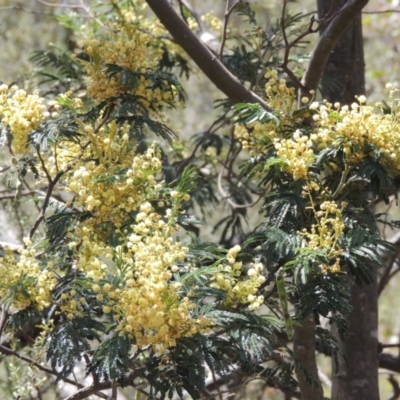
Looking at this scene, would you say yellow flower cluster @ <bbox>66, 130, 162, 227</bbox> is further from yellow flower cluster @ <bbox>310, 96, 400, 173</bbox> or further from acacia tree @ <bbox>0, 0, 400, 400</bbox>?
yellow flower cluster @ <bbox>310, 96, 400, 173</bbox>

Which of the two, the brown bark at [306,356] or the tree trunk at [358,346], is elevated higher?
the tree trunk at [358,346]

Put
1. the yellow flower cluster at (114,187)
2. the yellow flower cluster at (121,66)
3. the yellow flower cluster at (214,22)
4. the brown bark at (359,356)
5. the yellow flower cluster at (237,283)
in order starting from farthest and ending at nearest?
1. the yellow flower cluster at (214,22)
2. the brown bark at (359,356)
3. the yellow flower cluster at (121,66)
4. the yellow flower cluster at (114,187)
5. the yellow flower cluster at (237,283)

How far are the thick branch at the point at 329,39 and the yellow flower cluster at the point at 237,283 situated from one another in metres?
0.62

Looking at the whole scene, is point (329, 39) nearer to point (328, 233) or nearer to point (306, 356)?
point (328, 233)

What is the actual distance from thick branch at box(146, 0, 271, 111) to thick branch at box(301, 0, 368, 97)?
0.42 feet

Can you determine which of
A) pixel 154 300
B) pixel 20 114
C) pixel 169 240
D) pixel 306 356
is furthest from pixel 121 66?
pixel 306 356

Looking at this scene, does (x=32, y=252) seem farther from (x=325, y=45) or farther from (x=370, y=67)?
(x=370, y=67)

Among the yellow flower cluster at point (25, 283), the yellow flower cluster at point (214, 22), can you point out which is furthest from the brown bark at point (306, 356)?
the yellow flower cluster at point (214, 22)

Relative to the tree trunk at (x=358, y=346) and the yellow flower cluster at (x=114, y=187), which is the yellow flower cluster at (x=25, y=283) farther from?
the tree trunk at (x=358, y=346)

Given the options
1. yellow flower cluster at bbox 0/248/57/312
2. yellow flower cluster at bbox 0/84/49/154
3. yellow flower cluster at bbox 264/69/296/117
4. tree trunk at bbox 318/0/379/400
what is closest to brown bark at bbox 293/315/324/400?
tree trunk at bbox 318/0/379/400

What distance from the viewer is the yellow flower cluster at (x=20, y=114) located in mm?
1506

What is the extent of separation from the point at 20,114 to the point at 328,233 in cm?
63

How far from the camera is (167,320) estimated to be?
1.25 m

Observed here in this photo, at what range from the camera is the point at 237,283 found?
4.56 feet
